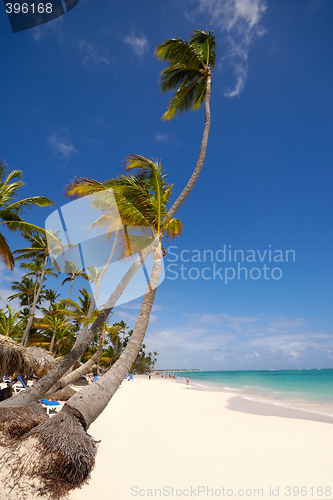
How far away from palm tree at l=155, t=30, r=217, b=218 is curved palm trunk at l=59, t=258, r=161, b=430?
5.38 meters

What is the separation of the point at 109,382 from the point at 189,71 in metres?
10.4

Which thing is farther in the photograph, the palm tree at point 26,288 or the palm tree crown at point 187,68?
the palm tree at point 26,288

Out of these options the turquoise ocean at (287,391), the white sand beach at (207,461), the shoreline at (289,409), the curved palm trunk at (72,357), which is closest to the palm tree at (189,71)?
the curved palm trunk at (72,357)

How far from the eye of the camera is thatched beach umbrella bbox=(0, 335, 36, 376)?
25.4ft

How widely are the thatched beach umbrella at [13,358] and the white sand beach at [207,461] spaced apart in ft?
9.44

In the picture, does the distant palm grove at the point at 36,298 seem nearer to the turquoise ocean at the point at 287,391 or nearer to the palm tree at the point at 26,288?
the palm tree at the point at 26,288

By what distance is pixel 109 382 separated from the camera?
187 inches

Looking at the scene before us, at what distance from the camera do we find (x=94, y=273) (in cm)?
2295

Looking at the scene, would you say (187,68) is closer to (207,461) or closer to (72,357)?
(72,357)

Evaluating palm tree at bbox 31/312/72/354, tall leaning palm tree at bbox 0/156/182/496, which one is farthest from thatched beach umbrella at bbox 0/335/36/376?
palm tree at bbox 31/312/72/354

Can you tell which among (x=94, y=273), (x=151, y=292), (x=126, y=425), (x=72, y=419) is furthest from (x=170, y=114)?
(x=94, y=273)

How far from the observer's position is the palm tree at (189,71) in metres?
8.93

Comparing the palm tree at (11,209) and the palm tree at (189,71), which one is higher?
the palm tree at (189,71)

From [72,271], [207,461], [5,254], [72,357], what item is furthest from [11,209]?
[72,271]
